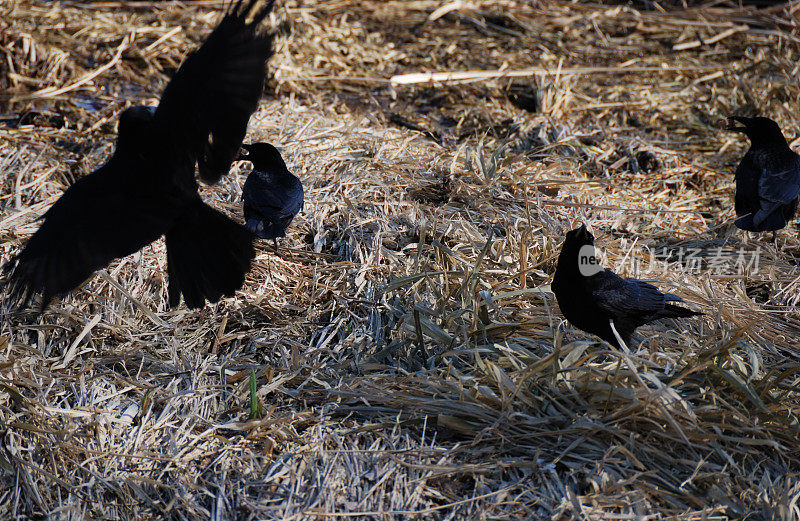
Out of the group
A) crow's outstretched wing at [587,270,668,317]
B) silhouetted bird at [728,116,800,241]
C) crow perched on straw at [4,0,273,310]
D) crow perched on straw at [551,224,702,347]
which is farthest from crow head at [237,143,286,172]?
silhouetted bird at [728,116,800,241]

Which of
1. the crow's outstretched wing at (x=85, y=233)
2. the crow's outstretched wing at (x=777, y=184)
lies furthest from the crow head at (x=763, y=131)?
the crow's outstretched wing at (x=85, y=233)

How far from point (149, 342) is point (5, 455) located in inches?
29.7

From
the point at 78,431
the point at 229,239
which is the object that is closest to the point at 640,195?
the point at 229,239

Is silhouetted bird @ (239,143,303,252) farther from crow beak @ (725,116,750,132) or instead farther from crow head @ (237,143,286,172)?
crow beak @ (725,116,750,132)

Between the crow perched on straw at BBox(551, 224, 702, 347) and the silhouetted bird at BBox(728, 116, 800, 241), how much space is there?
1368mm

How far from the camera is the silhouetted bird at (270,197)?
362 centimetres

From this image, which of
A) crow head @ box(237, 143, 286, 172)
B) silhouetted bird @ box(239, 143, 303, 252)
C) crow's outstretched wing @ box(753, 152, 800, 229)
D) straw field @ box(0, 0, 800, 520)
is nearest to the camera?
straw field @ box(0, 0, 800, 520)

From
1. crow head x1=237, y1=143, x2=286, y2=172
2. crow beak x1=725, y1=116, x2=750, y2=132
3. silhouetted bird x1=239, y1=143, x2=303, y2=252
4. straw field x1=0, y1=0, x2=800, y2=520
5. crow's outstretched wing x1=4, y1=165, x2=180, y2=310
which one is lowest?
straw field x1=0, y1=0, x2=800, y2=520

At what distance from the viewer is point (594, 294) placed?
2.88m

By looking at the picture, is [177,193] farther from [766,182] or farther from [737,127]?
[737,127]

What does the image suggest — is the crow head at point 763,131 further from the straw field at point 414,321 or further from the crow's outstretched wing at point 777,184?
the straw field at point 414,321

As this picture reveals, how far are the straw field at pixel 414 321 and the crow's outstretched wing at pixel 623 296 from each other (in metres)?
0.17

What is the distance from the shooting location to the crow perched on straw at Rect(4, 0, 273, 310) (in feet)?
9.20

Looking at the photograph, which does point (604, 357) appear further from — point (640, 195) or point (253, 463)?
point (640, 195)
